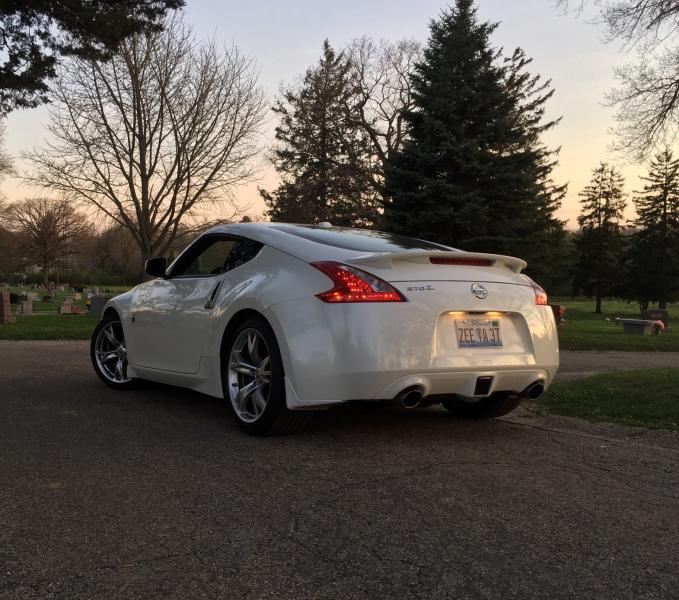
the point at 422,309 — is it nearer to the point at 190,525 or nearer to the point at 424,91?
the point at 190,525

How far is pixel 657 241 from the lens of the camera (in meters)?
56.9

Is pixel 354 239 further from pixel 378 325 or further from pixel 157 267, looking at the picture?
pixel 157 267

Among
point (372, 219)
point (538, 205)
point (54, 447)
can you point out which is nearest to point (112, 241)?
point (372, 219)

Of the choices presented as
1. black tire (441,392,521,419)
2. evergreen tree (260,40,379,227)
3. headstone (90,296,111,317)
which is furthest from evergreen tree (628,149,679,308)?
black tire (441,392,521,419)

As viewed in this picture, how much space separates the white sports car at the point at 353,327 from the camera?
3.92m

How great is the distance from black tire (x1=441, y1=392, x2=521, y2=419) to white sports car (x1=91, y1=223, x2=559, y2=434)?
0.01 m

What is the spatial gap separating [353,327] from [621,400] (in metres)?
3.74

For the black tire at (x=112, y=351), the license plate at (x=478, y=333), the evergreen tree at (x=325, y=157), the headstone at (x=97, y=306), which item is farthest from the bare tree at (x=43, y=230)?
the license plate at (x=478, y=333)

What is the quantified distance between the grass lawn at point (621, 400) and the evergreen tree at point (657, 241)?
52.6 metres

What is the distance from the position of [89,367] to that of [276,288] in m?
5.08

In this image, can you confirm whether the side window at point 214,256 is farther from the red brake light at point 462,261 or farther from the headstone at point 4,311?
the headstone at point 4,311

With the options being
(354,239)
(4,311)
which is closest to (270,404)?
(354,239)

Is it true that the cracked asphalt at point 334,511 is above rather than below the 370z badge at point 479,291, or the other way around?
below

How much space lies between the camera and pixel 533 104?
4138cm
